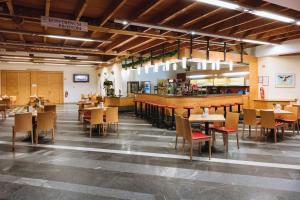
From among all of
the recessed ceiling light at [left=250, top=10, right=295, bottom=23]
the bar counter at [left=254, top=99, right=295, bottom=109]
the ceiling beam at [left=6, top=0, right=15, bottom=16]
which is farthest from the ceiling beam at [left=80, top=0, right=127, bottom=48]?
the bar counter at [left=254, top=99, right=295, bottom=109]

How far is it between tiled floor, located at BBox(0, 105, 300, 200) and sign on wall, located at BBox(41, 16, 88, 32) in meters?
2.83

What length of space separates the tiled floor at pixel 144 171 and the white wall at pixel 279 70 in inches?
168

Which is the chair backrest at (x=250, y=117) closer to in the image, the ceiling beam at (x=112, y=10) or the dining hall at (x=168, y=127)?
the dining hall at (x=168, y=127)

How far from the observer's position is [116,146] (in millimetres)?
5695

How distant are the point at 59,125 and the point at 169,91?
506cm

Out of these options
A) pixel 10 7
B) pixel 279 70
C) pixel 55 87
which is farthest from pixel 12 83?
pixel 279 70

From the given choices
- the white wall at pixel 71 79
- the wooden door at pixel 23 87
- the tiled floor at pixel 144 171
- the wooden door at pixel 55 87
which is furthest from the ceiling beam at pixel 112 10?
the wooden door at pixel 23 87

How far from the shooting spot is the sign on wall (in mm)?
5000

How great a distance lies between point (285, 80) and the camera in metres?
9.59

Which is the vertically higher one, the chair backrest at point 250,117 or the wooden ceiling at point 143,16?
the wooden ceiling at point 143,16

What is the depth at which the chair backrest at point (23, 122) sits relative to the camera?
5.59m

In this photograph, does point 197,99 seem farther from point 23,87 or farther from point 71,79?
point 23,87

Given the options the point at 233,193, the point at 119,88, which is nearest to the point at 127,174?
the point at 233,193

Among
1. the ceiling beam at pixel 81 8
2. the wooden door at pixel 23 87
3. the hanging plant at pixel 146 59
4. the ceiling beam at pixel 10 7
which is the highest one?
the ceiling beam at pixel 81 8
